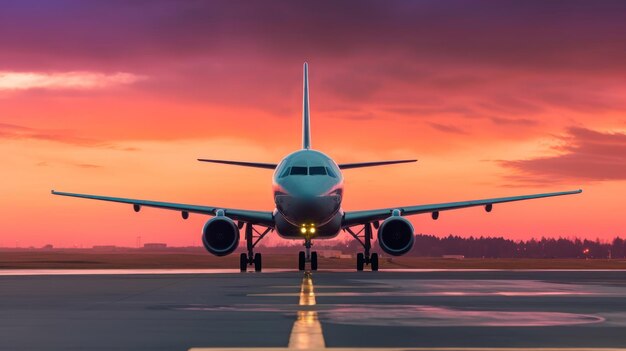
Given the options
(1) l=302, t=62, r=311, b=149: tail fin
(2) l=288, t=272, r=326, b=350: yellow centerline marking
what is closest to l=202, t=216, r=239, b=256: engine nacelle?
(1) l=302, t=62, r=311, b=149: tail fin

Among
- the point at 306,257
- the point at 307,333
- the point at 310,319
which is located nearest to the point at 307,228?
the point at 306,257

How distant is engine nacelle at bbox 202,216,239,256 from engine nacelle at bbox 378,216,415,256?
20.7ft

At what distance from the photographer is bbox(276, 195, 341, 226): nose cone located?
42.9m

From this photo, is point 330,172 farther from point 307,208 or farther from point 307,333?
point 307,333

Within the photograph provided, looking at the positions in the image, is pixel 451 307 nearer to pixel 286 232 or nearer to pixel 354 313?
pixel 354 313

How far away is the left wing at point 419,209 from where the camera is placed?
159 ft

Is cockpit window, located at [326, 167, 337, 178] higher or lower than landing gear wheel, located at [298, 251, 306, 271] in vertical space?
higher

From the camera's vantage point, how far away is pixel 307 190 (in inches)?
1686

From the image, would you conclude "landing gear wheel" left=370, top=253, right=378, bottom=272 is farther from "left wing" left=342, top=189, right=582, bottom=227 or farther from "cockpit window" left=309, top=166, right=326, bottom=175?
"cockpit window" left=309, top=166, right=326, bottom=175

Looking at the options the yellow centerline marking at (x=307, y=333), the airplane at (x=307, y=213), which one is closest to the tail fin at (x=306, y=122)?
the airplane at (x=307, y=213)

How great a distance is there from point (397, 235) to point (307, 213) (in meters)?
5.27

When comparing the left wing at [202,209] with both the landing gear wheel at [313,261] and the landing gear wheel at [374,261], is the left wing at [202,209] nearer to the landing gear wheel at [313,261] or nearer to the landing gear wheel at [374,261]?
the landing gear wheel at [313,261]

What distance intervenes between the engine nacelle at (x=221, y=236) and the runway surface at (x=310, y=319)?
19895 mm

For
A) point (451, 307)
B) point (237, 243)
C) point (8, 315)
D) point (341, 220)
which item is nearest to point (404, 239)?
point (341, 220)
